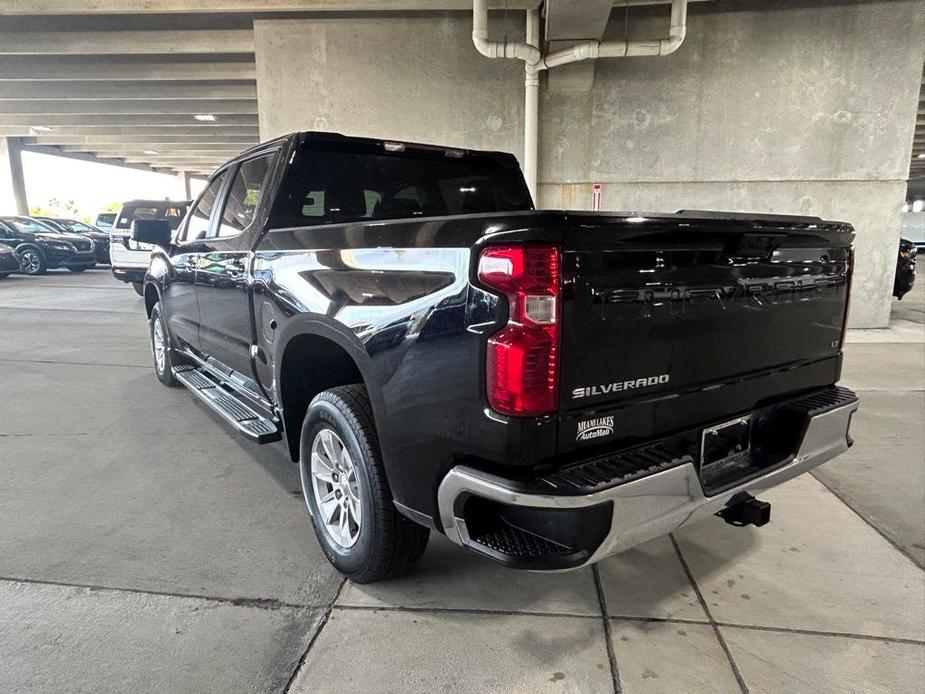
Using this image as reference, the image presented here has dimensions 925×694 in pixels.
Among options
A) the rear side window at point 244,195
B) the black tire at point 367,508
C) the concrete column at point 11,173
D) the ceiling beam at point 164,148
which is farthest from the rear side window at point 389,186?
the concrete column at point 11,173

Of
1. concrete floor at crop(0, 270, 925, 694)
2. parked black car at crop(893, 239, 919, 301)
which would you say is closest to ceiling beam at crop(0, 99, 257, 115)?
parked black car at crop(893, 239, 919, 301)

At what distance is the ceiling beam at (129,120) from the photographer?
20766 mm

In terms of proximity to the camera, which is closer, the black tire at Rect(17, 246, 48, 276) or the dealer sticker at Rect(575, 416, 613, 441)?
the dealer sticker at Rect(575, 416, 613, 441)

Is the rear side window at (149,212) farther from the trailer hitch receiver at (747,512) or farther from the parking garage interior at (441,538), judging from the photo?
the trailer hitch receiver at (747,512)

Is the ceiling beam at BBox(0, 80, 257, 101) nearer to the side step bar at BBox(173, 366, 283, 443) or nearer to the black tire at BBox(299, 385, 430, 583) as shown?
the side step bar at BBox(173, 366, 283, 443)

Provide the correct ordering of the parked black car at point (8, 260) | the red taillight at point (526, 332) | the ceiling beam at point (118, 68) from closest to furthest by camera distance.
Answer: the red taillight at point (526, 332) < the ceiling beam at point (118, 68) < the parked black car at point (8, 260)

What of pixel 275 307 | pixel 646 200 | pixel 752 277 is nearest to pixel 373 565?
pixel 275 307

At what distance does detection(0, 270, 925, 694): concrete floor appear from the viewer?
2131mm

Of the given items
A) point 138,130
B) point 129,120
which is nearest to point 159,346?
point 129,120

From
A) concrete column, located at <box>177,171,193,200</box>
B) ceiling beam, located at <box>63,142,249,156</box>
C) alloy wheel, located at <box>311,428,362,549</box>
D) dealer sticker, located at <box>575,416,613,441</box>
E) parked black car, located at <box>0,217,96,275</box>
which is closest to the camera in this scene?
dealer sticker, located at <box>575,416,613,441</box>

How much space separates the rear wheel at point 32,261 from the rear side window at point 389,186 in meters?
16.7

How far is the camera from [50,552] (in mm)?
2885

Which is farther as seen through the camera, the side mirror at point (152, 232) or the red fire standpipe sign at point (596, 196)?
the red fire standpipe sign at point (596, 196)

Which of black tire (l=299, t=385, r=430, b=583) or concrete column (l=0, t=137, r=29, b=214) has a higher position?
concrete column (l=0, t=137, r=29, b=214)
